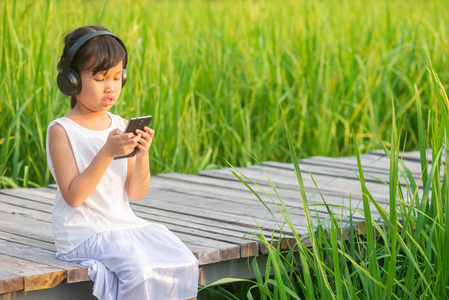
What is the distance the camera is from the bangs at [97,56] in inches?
86.7

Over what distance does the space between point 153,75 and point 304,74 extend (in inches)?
46.5

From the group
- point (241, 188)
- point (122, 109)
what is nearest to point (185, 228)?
point (241, 188)

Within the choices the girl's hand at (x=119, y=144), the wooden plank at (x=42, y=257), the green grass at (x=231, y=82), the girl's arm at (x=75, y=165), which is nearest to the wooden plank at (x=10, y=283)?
the wooden plank at (x=42, y=257)

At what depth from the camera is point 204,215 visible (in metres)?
3.02

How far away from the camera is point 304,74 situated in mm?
5133

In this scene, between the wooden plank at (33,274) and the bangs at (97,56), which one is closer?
the wooden plank at (33,274)

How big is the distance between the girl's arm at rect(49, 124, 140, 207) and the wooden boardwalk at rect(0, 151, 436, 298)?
22cm

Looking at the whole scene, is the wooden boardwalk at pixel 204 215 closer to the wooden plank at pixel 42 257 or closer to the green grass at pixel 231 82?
the wooden plank at pixel 42 257

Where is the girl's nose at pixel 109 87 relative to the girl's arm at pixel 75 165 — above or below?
above

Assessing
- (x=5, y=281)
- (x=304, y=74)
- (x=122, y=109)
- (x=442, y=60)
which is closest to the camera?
(x=5, y=281)

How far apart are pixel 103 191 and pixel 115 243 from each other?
0.19 metres

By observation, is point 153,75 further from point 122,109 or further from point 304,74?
point 304,74

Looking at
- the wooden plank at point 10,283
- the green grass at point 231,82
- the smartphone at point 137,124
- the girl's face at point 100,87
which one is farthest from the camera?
the green grass at point 231,82

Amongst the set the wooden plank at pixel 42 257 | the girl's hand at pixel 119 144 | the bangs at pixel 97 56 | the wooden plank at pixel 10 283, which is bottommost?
the wooden plank at pixel 10 283
